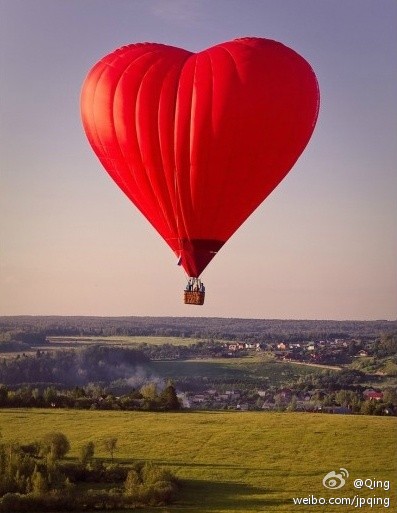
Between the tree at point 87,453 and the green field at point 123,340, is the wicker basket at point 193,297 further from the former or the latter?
the green field at point 123,340

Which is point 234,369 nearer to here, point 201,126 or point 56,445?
point 56,445

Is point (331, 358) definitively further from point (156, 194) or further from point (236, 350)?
point (156, 194)

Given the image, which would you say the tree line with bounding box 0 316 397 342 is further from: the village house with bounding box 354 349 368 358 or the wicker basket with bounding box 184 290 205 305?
the wicker basket with bounding box 184 290 205 305

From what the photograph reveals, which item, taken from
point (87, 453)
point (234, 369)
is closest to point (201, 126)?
point (87, 453)

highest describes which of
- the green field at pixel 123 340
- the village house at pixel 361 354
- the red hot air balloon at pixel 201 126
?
Result: the red hot air balloon at pixel 201 126

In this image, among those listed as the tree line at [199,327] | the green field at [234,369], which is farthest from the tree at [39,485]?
the tree line at [199,327]

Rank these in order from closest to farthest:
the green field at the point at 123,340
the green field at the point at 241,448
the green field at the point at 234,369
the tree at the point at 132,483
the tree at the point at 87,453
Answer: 1. the tree at the point at 132,483
2. the green field at the point at 241,448
3. the tree at the point at 87,453
4. the green field at the point at 234,369
5. the green field at the point at 123,340
